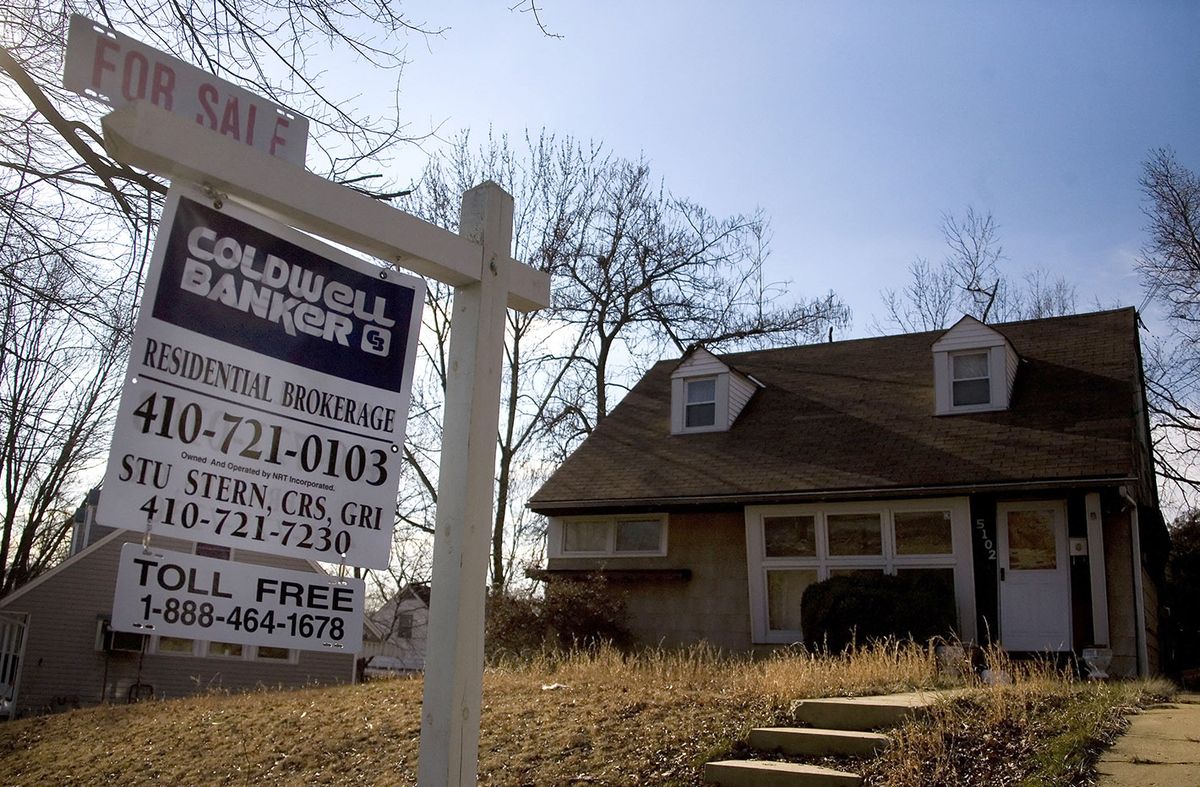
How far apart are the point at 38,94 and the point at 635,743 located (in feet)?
18.7

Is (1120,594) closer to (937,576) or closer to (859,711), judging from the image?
(937,576)

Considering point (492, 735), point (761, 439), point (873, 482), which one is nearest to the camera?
point (492, 735)

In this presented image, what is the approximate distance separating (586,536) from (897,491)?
5.63 metres

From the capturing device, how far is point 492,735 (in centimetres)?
829

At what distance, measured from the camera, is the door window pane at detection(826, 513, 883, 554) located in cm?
1526

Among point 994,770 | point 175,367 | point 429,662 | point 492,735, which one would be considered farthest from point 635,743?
point 175,367

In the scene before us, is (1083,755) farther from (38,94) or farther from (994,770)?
(38,94)

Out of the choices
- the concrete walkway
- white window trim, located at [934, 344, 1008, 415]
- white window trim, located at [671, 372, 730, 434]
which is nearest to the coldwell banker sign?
the concrete walkway

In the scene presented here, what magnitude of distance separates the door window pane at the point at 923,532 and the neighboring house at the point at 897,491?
29 mm

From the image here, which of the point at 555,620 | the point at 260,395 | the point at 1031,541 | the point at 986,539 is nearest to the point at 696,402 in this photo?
the point at 555,620

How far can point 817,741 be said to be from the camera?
7.18 m

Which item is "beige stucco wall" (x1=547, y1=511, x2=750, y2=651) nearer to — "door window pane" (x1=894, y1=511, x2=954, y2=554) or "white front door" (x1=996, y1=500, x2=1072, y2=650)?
"door window pane" (x1=894, y1=511, x2=954, y2=554)

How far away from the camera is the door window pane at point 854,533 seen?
1526cm

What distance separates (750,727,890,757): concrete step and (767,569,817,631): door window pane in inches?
326
